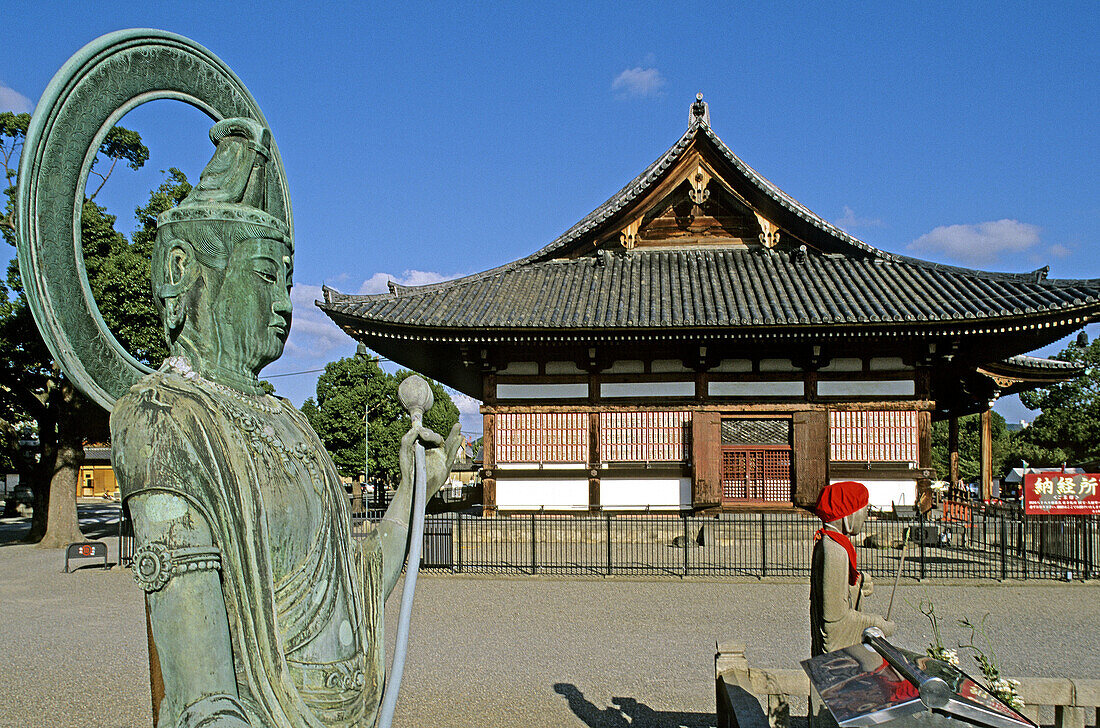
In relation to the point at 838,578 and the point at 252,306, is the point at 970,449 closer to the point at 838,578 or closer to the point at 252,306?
the point at 838,578

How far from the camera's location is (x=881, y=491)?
51.7ft

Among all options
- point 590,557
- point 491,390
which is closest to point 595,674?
point 590,557

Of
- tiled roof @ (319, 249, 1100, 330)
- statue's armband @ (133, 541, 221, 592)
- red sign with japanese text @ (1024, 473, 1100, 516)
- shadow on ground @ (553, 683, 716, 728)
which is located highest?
tiled roof @ (319, 249, 1100, 330)

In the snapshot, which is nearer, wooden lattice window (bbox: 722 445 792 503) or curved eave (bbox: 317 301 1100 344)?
curved eave (bbox: 317 301 1100 344)

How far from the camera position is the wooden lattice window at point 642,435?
16.2 meters

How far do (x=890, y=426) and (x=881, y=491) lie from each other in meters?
1.33

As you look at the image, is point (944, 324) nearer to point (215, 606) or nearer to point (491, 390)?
point (491, 390)

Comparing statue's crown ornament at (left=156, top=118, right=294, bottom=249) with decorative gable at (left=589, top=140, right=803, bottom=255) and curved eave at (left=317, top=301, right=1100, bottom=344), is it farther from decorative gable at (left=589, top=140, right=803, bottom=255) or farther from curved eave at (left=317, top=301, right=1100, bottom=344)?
decorative gable at (left=589, top=140, right=803, bottom=255)

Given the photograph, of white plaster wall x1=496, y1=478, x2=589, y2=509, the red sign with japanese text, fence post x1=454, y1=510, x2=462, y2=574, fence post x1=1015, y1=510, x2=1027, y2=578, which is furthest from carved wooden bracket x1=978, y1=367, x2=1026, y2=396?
fence post x1=454, y1=510, x2=462, y2=574

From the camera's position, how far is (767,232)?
17922mm

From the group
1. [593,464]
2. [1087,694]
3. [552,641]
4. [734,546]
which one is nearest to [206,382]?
[1087,694]

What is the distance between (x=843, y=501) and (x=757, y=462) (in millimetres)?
11762

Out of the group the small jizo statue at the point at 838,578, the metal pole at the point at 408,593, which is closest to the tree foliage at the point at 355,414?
the small jizo statue at the point at 838,578

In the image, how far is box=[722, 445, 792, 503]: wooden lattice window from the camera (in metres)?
16.2
